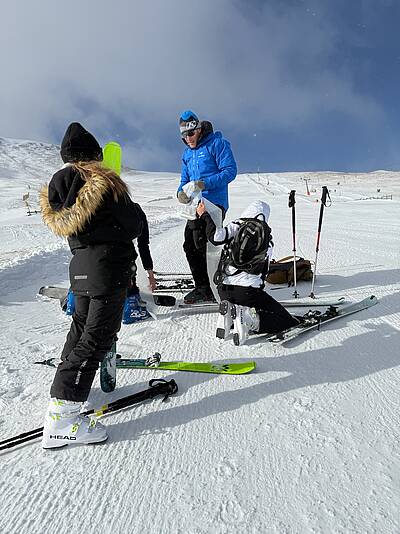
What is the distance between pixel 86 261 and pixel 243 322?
172 centimetres

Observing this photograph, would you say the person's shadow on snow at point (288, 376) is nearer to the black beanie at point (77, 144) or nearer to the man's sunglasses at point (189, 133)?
the black beanie at point (77, 144)

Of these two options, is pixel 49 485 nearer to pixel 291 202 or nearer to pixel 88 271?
pixel 88 271

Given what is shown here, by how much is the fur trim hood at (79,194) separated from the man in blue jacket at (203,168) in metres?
2.07

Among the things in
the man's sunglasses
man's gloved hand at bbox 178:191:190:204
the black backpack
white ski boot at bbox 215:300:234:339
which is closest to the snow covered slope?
white ski boot at bbox 215:300:234:339

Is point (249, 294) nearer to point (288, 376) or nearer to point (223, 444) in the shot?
point (288, 376)

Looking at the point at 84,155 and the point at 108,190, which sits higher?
the point at 84,155

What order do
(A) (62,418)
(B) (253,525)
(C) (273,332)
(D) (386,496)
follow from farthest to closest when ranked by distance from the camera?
(C) (273,332) < (A) (62,418) < (D) (386,496) < (B) (253,525)

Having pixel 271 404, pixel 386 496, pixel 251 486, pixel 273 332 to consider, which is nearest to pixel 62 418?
pixel 251 486

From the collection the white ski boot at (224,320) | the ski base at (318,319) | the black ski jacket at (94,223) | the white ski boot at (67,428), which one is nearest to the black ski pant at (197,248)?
the white ski boot at (224,320)

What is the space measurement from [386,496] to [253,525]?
25.6 inches

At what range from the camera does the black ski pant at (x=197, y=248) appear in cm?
455

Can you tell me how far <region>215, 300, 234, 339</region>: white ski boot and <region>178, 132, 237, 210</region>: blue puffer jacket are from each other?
153cm

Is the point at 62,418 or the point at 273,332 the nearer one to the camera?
the point at 62,418

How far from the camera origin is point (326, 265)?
22.5 ft
